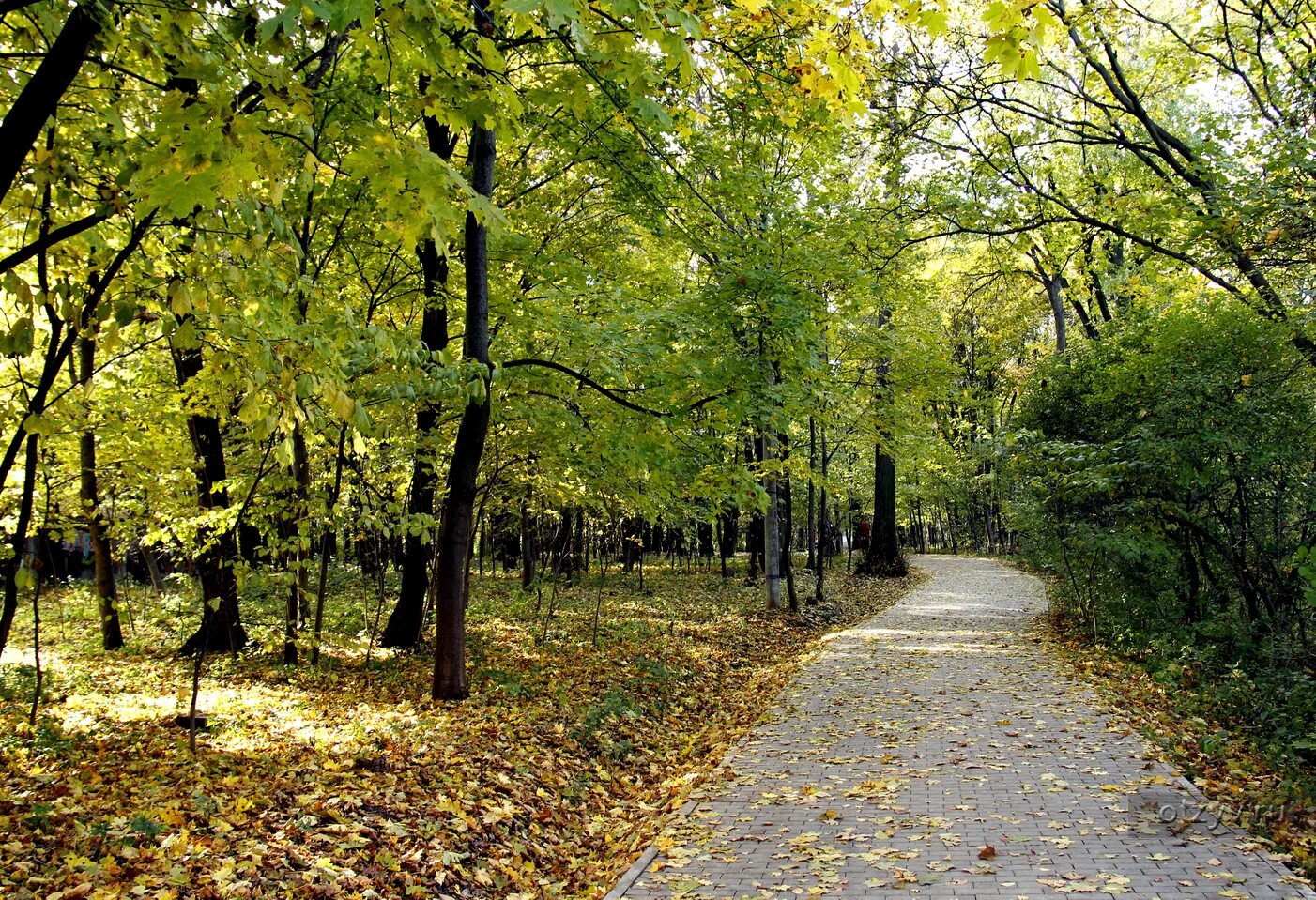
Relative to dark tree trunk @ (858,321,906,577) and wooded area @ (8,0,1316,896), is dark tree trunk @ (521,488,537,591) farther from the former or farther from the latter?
dark tree trunk @ (858,321,906,577)

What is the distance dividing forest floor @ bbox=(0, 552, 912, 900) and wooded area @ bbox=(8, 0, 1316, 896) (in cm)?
6

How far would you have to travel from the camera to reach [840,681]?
10.6 meters

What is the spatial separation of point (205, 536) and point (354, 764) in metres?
4.27

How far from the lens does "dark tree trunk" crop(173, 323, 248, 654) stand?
9094 millimetres

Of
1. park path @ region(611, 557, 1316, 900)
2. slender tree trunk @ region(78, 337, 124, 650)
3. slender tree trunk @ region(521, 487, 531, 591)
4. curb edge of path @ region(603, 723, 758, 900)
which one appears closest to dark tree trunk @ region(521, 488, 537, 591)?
slender tree trunk @ region(521, 487, 531, 591)

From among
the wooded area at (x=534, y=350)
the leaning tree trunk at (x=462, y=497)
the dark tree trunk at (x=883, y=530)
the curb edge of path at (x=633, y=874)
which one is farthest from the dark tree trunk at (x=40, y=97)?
the dark tree trunk at (x=883, y=530)

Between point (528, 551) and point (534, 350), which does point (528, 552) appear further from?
point (534, 350)

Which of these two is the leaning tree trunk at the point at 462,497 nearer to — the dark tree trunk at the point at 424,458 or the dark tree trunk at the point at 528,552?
the dark tree trunk at the point at 424,458

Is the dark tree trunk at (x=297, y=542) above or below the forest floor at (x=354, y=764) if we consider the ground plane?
above

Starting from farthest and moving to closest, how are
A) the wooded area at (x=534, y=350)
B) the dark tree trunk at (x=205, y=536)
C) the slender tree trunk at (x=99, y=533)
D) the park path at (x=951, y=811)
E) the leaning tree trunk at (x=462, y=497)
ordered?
the slender tree trunk at (x=99, y=533) < the dark tree trunk at (x=205, y=536) < the leaning tree trunk at (x=462, y=497) < the park path at (x=951, y=811) < the wooded area at (x=534, y=350)

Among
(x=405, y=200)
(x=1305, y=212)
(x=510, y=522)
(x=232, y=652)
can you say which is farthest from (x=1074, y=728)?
(x=510, y=522)

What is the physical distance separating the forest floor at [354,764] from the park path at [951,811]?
0.53m

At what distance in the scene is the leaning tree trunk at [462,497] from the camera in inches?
307

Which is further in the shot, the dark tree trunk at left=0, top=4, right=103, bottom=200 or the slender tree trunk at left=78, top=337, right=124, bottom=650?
the slender tree trunk at left=78, top=337, right=124, bottom=650
